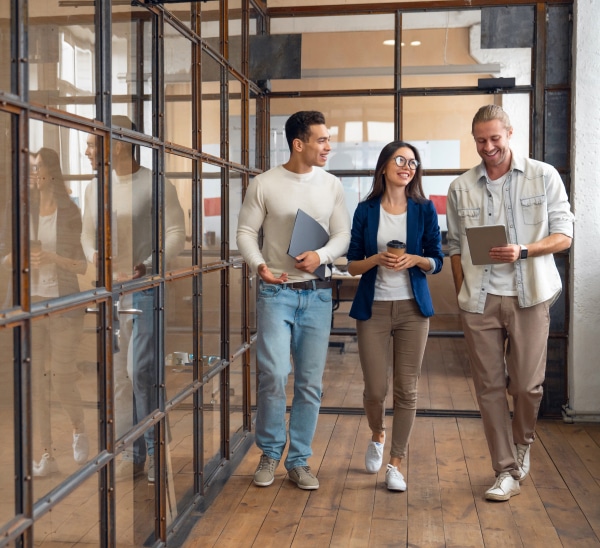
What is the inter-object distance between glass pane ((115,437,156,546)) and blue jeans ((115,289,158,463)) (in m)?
0.04

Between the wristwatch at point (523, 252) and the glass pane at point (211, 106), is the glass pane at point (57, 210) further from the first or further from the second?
the wristwatch at point (523, 252)

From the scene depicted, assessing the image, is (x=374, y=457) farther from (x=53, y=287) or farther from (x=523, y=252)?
(x=53, y=287)

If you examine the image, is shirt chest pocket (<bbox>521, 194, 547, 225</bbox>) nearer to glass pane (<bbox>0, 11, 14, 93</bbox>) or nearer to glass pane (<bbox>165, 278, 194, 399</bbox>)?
glass pane (<bbox>165, 278, 194, 399</bbox>)

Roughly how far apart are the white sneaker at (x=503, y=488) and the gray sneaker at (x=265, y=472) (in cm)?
89

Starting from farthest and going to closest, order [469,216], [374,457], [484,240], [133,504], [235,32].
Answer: [235,32], [374,457], [469,216], [484,240], [133,504]

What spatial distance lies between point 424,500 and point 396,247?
102 cm

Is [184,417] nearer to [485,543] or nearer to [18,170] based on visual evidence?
[485,543]

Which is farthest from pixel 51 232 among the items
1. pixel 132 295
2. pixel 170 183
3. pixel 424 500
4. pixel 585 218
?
pixel 585 218

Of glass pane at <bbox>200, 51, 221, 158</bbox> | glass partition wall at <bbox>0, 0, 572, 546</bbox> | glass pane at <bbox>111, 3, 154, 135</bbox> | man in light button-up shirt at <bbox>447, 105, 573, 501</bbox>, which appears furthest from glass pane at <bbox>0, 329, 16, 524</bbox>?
man in light button-up shirt at <bbox>447, 105, 573, 501</bbox>

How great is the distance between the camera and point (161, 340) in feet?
9.09

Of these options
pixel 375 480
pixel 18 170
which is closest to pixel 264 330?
pixel 375 480

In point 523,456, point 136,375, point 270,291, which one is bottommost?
point 523,456

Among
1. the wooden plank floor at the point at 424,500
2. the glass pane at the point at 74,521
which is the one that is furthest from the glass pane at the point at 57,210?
the wooden plank floor at the point at 424,500

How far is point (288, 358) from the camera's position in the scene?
143 inches
